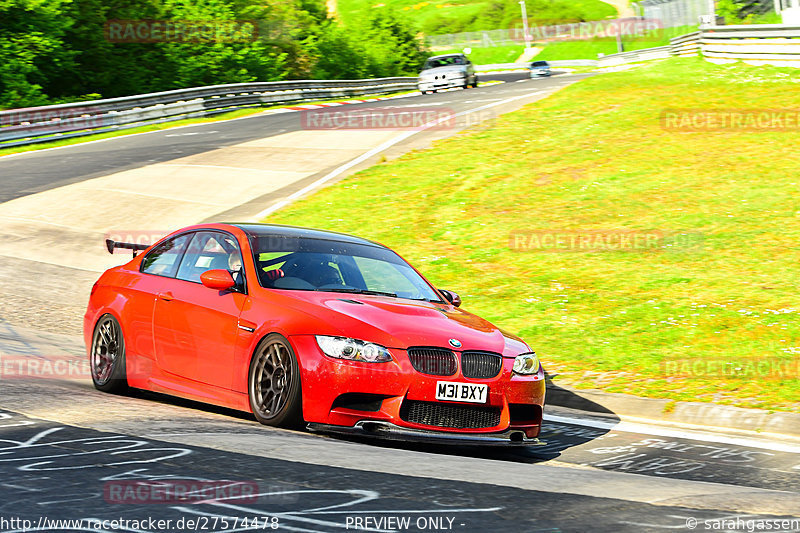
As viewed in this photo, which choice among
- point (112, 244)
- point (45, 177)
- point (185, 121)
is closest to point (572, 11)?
point (185, 121)

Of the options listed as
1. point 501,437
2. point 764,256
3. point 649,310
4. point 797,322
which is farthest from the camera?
point 764,256

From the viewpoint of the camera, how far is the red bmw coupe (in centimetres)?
633

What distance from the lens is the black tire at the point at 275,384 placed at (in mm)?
6402

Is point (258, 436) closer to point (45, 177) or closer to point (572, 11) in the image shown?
point (45, 177)

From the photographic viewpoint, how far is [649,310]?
10.7m

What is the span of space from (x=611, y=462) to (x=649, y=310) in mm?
4357

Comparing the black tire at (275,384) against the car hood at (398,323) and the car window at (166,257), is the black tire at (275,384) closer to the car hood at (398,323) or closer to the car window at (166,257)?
the car hood at (398,323)

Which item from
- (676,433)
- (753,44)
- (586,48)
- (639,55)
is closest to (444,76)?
(753,44)

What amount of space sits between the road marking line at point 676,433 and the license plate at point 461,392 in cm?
163

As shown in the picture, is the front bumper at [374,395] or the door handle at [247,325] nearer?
the front bumper at [374,395]
